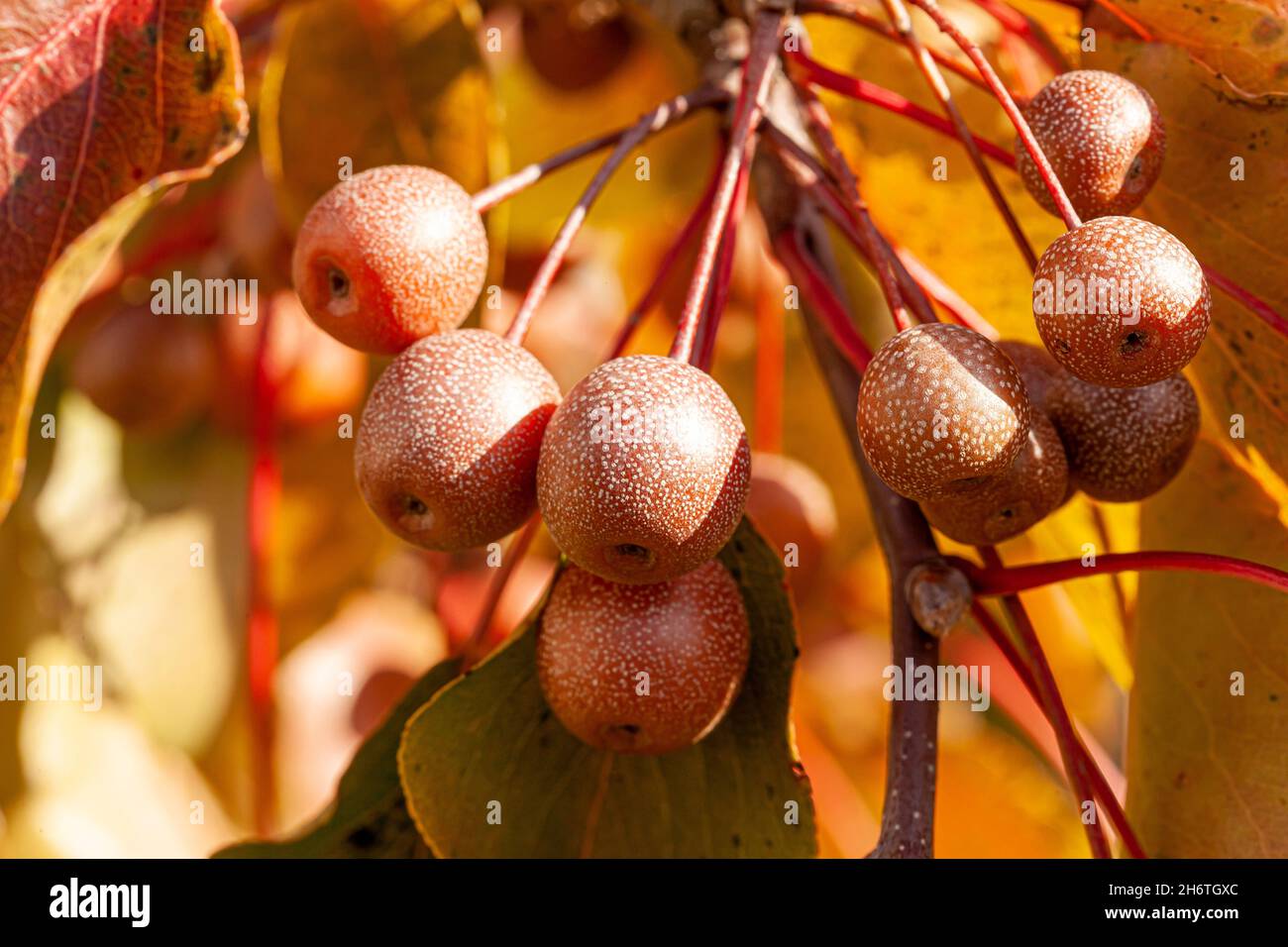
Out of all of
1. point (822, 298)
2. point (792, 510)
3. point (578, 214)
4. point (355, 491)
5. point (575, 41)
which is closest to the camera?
point (578, 214)

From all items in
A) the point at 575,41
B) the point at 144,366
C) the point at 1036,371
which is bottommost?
the point at 1036,371

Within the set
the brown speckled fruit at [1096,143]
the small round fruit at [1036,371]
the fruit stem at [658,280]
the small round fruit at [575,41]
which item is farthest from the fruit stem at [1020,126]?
the small round fruit at [575,41]

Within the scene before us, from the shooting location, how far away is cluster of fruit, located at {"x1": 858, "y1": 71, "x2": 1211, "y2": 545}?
735 millimetres

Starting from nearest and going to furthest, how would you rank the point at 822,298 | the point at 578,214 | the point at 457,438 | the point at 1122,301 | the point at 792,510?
the point at 1122,301 → the point at 457,438 → the point at 578,214 → the point at 822,298 → the point at 792,510

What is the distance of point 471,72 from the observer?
1379 millimetres

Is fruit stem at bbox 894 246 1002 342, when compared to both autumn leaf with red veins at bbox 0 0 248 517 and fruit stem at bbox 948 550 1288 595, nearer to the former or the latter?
fruit stem at bbox 948 550 1288 595

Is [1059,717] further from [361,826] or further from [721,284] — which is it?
[361,826]

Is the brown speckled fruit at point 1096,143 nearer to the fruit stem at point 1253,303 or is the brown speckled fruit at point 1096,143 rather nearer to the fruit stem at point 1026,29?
the fruit stem at point 1253,303

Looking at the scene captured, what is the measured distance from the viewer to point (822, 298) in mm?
1067

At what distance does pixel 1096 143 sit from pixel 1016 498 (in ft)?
0.73

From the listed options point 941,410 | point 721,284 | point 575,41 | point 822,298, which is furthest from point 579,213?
point 575,41

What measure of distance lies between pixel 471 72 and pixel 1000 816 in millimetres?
1223

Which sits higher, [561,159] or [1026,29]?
[1026,29]
